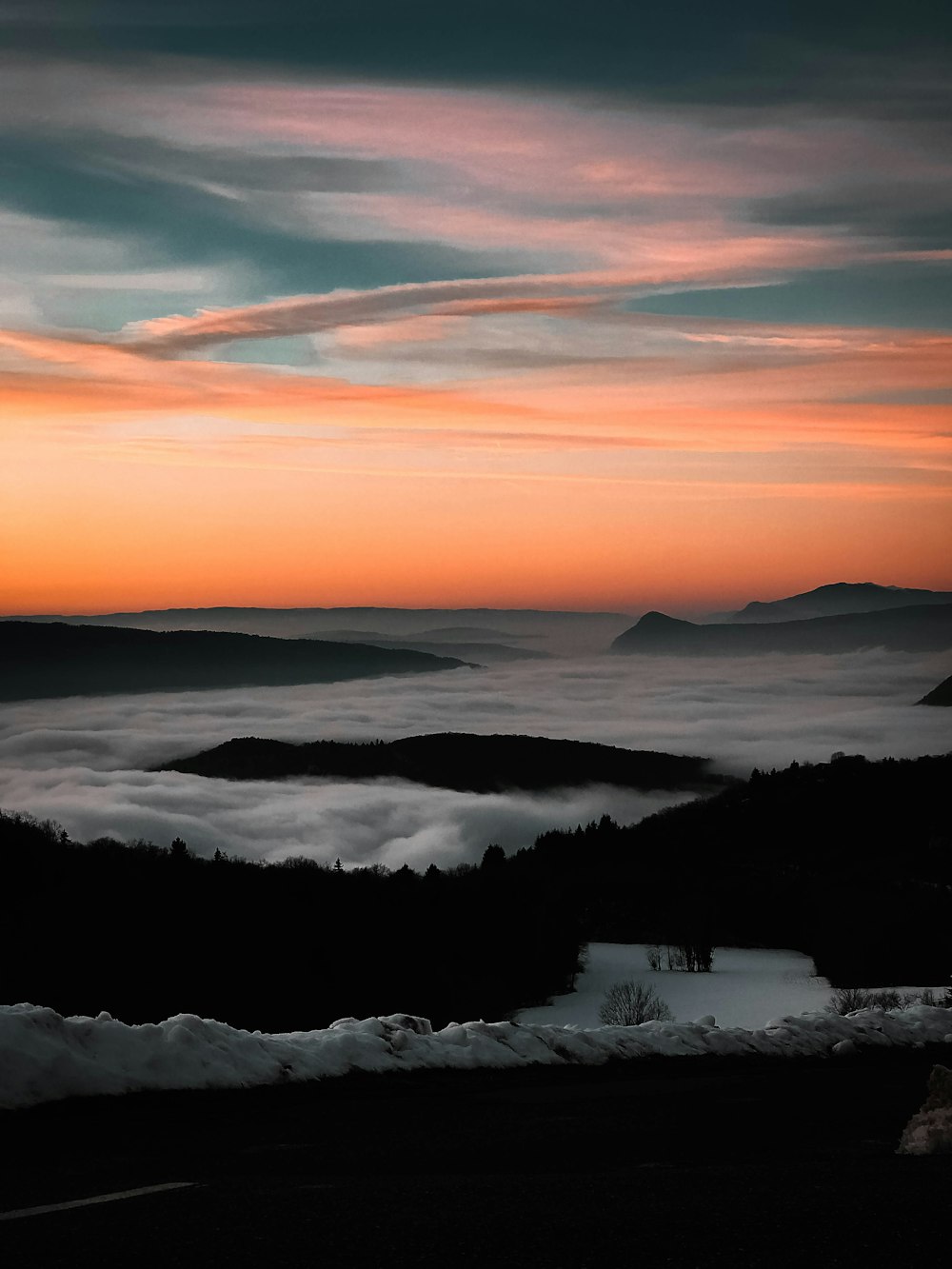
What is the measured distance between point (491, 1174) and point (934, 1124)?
3.38 meters

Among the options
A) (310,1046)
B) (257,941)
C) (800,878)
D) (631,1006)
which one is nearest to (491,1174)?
(310,1046)

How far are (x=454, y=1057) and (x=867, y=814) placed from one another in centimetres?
18855

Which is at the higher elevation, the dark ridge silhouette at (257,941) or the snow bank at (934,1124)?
the snow bank at (934,1124)

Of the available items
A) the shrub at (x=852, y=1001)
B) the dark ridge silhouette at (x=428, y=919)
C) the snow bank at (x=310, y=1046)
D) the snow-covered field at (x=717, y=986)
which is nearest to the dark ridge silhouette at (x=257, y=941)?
the dark ridge silhouette at (x=428, y=919)

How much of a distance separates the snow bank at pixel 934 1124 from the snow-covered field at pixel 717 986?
246 feet

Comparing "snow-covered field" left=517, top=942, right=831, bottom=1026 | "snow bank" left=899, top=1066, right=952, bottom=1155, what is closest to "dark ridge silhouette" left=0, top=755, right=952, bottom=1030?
"snow-covered field" left=517, top=942, right=831, bottom=1026

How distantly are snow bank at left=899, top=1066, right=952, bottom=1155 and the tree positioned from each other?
7733 cm

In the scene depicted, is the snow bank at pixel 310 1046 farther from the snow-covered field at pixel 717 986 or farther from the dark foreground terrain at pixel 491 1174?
the snow-covered field at pixel 717 986

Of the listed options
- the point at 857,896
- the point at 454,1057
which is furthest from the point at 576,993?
the point at 454,1057

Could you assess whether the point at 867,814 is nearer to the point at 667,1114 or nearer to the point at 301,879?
the point at 301,879

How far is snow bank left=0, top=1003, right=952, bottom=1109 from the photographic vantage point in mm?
10109

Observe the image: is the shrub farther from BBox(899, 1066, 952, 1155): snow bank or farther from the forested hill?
BBox(899, 1066, 952, 1155): snow bank

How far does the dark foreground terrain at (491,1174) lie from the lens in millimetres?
6059

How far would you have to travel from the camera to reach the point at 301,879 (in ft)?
275
